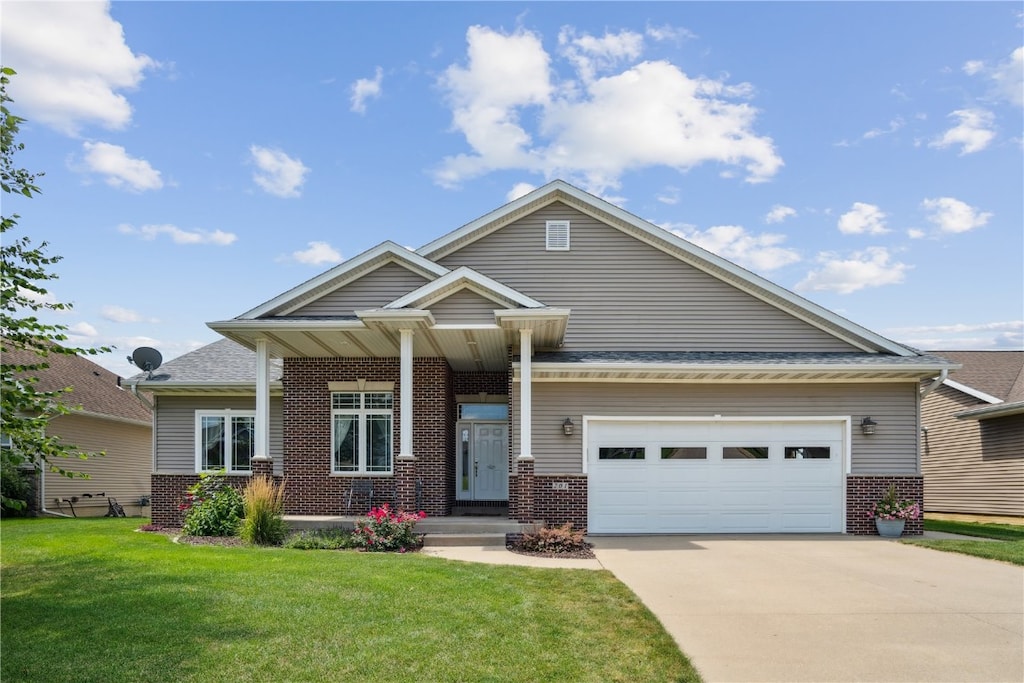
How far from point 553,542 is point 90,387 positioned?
749 inches

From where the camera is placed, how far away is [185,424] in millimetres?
17500

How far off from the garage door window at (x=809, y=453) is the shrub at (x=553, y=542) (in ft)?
16.8

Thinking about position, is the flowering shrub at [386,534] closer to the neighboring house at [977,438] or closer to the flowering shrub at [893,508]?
the flowering shrub at [893,508]

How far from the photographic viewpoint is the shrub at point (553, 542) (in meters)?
11.9

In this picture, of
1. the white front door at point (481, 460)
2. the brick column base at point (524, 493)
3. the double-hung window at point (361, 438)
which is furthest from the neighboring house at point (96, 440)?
the brick column base at point (524, 493)

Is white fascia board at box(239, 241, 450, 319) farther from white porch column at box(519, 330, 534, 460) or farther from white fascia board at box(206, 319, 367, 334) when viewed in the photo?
white porch column at box(519, 330, 534, 460)

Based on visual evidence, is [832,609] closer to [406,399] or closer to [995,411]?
[406,399]

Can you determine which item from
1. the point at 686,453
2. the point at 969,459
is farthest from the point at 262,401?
the point at 969,459

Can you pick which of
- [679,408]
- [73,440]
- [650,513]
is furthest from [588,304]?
[73,440]

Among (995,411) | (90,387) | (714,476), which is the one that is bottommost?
(714,476)

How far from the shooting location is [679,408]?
14.9 meters

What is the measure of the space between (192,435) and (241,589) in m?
10.3

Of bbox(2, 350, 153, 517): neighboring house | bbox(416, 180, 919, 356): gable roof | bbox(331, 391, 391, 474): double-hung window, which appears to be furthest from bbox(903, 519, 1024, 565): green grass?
bbox(2, 350, 153, 517): neighboring house

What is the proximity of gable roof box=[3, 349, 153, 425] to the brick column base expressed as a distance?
44.3ft
